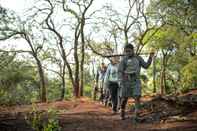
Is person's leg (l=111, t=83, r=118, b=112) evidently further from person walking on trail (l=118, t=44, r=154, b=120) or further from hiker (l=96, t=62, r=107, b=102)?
hiker (l=96, t=62, r=107, b=102)

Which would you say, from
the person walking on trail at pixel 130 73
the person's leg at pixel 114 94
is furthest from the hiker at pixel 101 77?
the person walking on trail at pixel 130 73

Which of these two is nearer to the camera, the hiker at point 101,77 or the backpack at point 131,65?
the backpack at point 131,65

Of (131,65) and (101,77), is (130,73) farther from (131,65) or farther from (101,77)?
(101,77)

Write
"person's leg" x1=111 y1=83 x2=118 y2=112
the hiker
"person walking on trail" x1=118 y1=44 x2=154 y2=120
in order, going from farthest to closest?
the hiker < "person's leg" x1=111 y1=83 x2=118 y2=112 < "person walking on trail" x1=118 y1=44 x2=154 y2=120

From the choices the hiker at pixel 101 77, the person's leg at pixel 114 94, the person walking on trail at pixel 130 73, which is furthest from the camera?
the hiker at pixel 101 77

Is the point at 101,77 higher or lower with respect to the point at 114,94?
higher

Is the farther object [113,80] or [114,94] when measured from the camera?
[114,94]

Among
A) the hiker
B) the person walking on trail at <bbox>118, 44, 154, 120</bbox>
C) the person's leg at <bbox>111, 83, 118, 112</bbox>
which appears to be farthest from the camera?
the hiker

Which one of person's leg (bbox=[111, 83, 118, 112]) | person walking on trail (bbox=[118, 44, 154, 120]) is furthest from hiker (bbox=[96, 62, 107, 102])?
person walking on trail (bbox=[118, 44, 154, 120])

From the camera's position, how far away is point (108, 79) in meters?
14.0

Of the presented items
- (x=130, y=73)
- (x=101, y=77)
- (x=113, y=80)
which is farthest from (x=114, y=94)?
(x=101, y=77)

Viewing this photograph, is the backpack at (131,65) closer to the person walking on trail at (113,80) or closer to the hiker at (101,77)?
the person walking on trail at (113,80)

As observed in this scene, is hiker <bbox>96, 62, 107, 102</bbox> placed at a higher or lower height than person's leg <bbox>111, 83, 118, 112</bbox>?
higher

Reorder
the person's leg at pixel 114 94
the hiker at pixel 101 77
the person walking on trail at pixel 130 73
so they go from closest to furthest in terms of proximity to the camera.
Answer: the person walking on trail at pixel 130 73, the person's leg at pixel 114 94, the hiker at pixel 101 77
